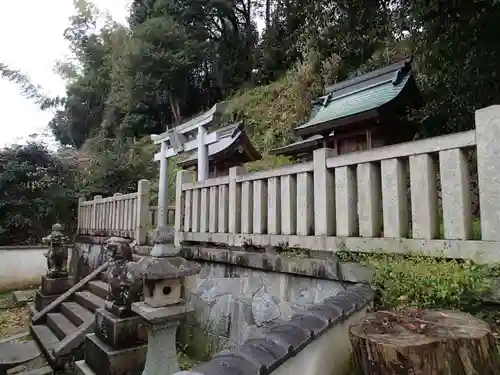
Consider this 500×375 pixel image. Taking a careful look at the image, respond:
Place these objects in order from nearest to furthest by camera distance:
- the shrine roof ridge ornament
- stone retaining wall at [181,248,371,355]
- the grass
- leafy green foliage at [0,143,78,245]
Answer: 1. stone retaining wall at [181,248,371,355]
2. the grass
3. the shrine roof ridge ornament
4. leafy green foliage at [0,143,78,245]

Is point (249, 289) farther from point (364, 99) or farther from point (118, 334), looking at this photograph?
point (364, 99)

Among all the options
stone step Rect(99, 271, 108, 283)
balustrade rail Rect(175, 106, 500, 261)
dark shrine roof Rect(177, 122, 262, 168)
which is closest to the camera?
balustrade rail Rect(175, 106, 500, 261)

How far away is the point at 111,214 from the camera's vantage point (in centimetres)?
921

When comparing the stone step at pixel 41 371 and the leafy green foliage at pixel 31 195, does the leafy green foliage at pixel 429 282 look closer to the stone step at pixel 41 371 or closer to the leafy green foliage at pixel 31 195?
the stone step at pixel 41 371

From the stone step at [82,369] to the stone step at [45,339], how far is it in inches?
34.0

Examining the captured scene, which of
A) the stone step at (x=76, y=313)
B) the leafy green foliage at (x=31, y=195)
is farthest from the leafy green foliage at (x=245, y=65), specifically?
the stone step at (x=76, y=313)

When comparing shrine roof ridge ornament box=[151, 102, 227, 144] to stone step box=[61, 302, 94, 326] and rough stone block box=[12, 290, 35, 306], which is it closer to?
stone step box=[61, 302, 94, 326]

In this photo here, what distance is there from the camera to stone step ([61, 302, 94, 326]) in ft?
20.0

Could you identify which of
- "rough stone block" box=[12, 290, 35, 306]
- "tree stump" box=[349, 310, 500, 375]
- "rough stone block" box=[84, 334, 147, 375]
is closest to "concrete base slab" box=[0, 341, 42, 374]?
"rough stone block" box=[84, 334, 147, 375]

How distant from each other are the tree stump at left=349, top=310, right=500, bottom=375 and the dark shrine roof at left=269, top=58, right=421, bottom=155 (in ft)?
21.7

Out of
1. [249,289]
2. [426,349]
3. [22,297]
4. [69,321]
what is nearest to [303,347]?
[426,349]

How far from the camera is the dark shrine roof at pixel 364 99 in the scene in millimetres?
7941

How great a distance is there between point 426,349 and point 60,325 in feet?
21.8

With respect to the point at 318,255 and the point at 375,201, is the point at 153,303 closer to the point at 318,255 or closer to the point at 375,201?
the point at 318,255
